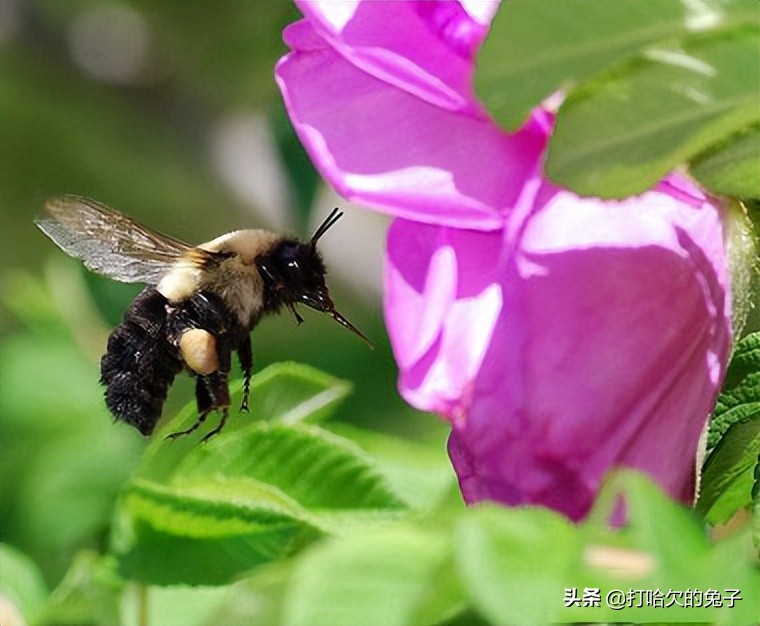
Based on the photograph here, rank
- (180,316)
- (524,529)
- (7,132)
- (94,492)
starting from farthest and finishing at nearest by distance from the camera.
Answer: (7,132)
(94,492)
(180,316)
(524,529)

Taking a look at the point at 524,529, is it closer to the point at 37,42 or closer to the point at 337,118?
the point at 337,118

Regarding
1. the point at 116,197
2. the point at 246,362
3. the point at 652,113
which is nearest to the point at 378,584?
the point at 652,113

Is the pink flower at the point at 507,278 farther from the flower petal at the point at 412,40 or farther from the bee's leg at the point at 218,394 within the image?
the bee's leg at the point at 218,394

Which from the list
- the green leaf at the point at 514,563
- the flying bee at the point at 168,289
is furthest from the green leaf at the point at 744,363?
the flying bee at the point at 168,289

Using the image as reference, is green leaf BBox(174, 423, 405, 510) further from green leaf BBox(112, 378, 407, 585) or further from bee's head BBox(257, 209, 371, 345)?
bee's head BBox(257, 209, 371, 345)

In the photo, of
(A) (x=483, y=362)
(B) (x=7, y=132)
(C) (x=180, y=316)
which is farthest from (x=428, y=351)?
(B) (x=7, y=132)

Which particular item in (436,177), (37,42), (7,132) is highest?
(436,177)

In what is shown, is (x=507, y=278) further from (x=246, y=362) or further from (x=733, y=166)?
(x=246, y=362)
